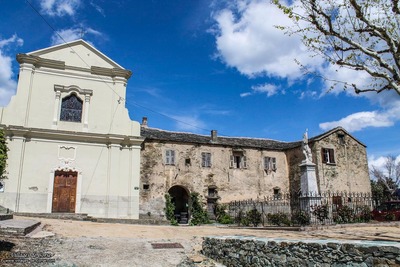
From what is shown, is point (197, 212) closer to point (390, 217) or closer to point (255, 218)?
point (255, 218)

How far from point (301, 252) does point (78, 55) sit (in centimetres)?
2141

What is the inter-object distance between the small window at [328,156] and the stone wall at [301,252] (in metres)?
22.1

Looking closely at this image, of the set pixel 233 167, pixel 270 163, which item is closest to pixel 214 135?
pixel 233 167

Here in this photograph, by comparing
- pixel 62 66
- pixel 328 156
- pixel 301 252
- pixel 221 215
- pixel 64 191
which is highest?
pixel 62 66

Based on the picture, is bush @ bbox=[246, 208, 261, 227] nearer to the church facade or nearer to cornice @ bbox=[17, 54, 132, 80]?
the church facade

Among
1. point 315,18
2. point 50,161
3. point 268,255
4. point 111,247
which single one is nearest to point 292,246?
point 268,255

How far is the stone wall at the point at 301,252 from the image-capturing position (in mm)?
4949

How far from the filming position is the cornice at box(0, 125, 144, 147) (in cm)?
2061

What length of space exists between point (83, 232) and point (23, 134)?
35.3ft

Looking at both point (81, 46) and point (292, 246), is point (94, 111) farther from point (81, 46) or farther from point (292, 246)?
point (292, 246)

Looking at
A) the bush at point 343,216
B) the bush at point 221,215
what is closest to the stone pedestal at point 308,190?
the bush at point 343,216

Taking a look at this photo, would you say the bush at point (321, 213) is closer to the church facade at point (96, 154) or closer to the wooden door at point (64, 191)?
the church facade at point (96, 154)

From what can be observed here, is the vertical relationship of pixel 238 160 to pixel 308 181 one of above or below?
above

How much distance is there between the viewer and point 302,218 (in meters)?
14.9
